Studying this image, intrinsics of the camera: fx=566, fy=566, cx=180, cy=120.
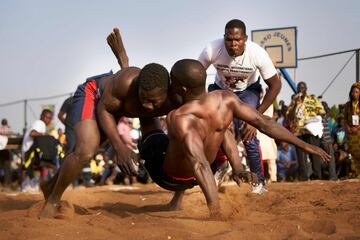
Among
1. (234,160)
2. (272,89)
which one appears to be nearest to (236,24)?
(272,89)

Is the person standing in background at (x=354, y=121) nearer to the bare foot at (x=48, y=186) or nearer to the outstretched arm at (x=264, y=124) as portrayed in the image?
the outstretched arm at (x=264, y=124)

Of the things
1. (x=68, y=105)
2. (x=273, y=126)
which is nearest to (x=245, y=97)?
(x=273, y=126)

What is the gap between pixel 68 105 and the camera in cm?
1112

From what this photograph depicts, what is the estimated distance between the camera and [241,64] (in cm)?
661

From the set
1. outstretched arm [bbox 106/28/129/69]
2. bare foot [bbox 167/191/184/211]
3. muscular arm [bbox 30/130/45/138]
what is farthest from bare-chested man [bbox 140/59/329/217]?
muscular arm [bbox 30/130/45/138]

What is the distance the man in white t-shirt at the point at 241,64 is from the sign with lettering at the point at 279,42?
708 centimetres

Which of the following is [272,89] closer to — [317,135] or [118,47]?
[118,47]

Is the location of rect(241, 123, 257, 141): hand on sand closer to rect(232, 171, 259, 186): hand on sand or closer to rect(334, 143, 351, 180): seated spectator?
rect(232, 171, 259, 186): hand on sand

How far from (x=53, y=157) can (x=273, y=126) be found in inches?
273

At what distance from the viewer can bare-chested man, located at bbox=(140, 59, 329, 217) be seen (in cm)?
450

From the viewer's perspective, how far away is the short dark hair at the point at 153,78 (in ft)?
15.7

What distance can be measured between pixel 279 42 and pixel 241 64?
7.67m

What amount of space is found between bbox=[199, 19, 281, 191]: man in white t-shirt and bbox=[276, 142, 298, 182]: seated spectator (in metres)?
6.70

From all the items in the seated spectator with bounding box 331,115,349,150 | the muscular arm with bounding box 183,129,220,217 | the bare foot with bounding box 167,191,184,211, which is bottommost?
the seated spectator with bounding box 331,115,349,150
